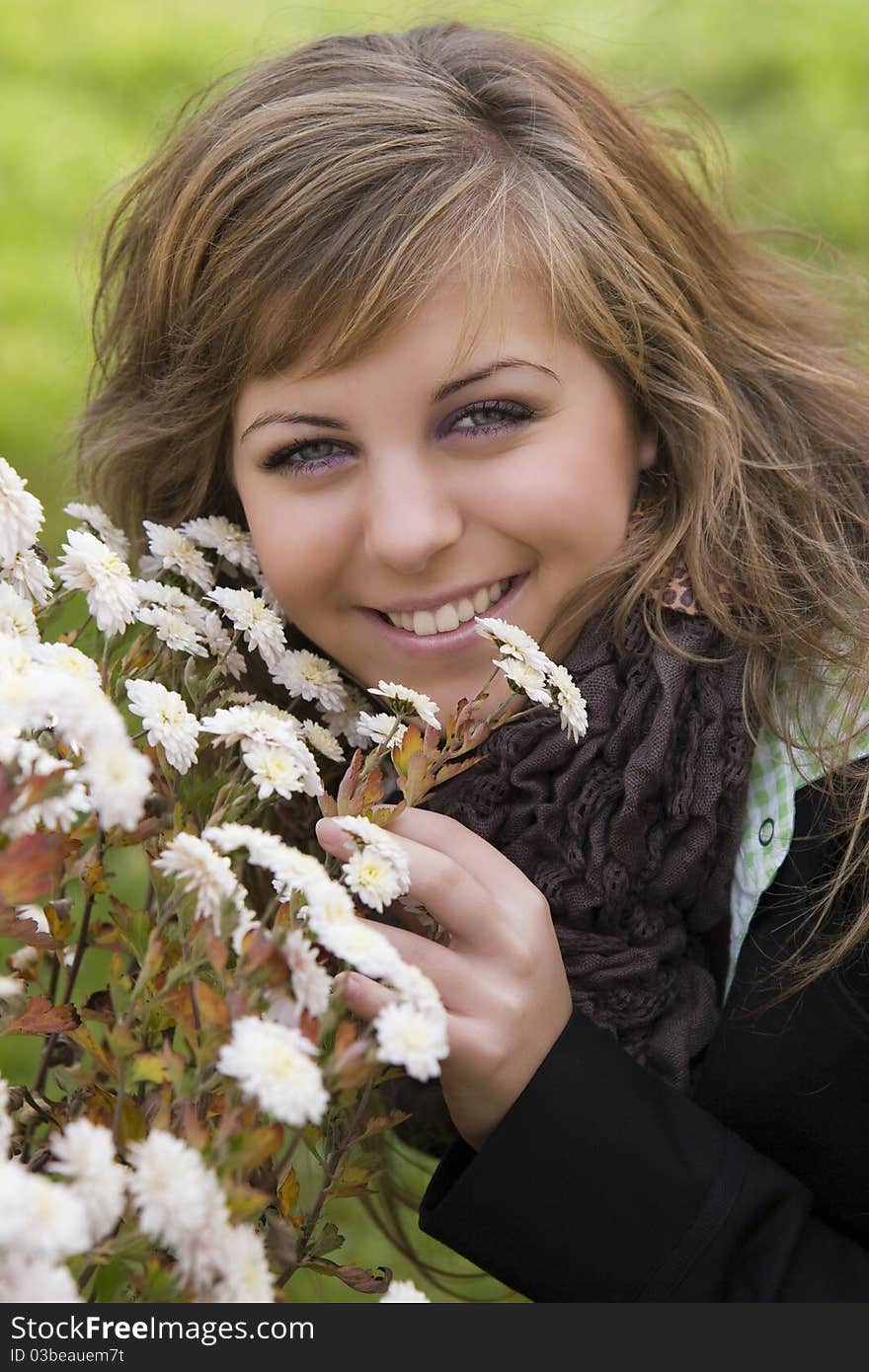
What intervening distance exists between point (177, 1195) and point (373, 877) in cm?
27

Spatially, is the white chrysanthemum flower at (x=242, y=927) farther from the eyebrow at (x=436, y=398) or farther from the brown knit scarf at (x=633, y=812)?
the eyebrow at (x=436, y=398)

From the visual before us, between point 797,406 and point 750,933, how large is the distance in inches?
26.8

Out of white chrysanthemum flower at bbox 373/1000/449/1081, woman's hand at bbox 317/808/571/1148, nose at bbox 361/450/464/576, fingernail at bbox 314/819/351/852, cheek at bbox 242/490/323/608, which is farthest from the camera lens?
cheek at bbox 242/490/323/608

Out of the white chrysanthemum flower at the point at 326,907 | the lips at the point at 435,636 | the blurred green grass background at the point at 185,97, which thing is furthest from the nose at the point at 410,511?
the blurred green grass background at the point at 185,97

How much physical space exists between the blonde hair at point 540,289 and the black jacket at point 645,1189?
0.41ft

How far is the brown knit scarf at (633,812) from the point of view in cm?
150

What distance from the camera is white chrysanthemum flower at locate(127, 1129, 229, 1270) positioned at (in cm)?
78

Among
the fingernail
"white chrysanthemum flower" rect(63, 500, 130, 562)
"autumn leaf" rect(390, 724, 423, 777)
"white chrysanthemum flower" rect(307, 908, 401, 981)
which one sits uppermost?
"white chrysanthemum flower" rect(63, 500, 130, 562)

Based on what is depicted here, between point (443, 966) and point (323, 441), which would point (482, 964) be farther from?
point (323, 441)

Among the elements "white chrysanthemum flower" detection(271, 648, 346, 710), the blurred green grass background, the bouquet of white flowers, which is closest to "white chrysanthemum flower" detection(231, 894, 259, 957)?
the bouquet of white flowers

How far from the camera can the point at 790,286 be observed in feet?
7.07

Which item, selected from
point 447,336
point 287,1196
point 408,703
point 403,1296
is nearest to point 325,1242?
point 287,1196

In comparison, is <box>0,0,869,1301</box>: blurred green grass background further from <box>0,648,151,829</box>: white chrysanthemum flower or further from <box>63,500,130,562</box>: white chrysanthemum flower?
<box>0,648,151,829</box>: white chrysanthemum flower
